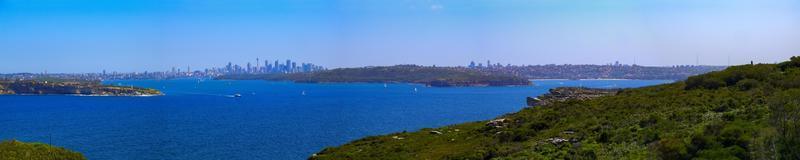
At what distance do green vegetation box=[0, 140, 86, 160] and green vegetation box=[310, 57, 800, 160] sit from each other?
14568mm

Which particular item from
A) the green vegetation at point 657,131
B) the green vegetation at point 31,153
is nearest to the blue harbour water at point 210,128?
the green vegetation at point 31,153

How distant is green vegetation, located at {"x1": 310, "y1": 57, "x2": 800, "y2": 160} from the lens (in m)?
17.9

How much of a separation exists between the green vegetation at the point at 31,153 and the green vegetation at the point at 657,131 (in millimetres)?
14568

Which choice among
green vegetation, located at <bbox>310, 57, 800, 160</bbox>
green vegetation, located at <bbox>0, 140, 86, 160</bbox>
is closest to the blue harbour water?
green vegetation, located at <bbox>0, 140, 86, 160</bbox>

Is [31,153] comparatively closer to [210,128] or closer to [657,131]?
[657,131]

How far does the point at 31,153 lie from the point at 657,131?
3280 cm

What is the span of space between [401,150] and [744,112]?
732 inches

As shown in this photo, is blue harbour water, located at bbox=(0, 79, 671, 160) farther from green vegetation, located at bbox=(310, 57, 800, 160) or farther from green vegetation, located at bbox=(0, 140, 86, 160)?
green vegetation, located at bbox=(310, 57, 800, 160)

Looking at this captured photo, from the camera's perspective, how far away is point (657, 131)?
78.8ft

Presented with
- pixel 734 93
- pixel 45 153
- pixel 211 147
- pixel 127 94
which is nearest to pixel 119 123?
pixel 211 147

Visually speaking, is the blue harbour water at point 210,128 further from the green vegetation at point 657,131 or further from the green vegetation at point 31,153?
the green vegetation at point 657,131

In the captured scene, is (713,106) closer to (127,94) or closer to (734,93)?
(734,93)

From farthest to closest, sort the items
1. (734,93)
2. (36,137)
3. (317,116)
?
(317,116) < (36,137) < (734,93)

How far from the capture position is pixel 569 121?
3559 cm
